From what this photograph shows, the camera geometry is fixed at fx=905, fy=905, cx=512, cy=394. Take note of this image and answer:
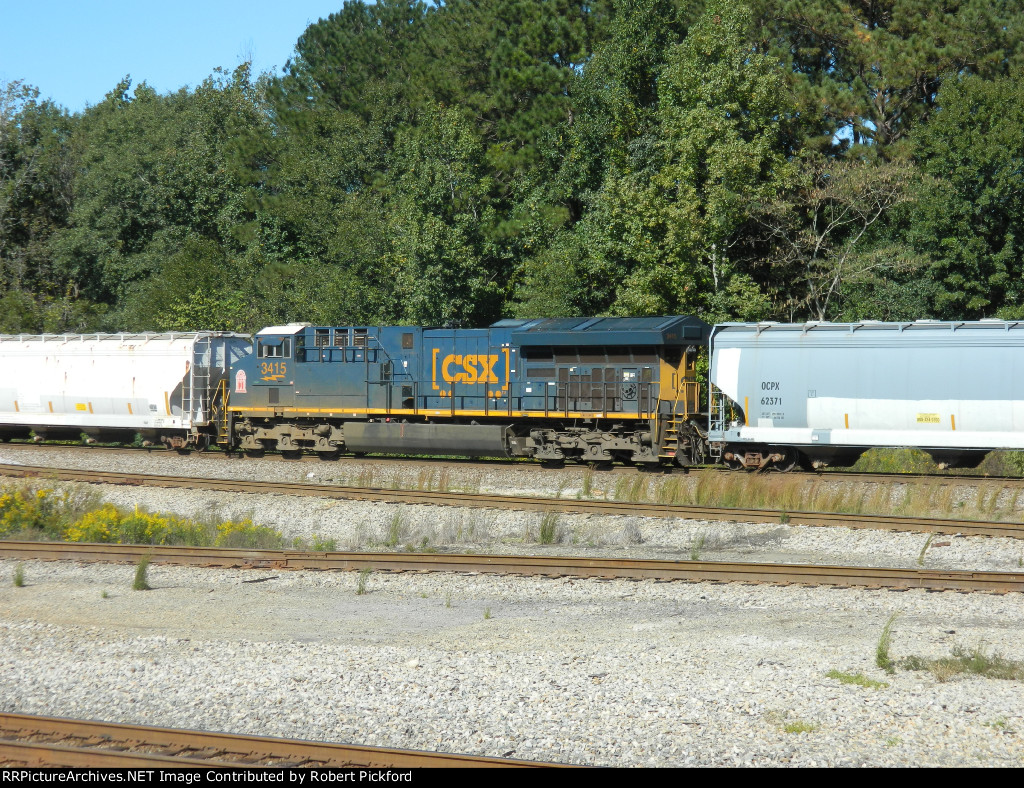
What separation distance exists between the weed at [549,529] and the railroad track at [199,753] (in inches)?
344

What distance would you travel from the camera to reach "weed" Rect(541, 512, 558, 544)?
1484 centimetres

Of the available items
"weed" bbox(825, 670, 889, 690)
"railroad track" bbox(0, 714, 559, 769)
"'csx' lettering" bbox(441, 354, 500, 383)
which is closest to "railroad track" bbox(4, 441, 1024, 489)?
"'csx' lettering" bbox(441, 354, 500, 383)

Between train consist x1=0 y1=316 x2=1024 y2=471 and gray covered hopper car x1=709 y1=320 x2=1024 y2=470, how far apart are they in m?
0.03

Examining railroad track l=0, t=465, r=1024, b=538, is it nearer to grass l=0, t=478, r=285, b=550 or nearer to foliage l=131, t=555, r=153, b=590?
grass l=0, t=478, r=285, b=550

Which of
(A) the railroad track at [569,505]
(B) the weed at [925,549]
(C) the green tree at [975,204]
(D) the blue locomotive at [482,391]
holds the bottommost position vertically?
(B) the weed at [925,549]

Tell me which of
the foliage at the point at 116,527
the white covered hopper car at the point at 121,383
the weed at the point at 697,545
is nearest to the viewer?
the weed at the point at 697,545

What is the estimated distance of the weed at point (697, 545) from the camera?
13.1 m

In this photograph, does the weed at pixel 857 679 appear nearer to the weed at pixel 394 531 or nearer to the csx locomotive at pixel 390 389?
the weed at pixel 394 531

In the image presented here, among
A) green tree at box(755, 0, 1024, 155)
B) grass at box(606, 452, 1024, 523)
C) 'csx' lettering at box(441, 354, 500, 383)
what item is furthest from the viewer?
green tree at box(755, 0, 1024, 155)

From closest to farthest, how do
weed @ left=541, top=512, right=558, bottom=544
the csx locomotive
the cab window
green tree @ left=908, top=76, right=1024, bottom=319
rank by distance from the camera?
weed @ left=541, top=512, right=558, bottom=544, the csx locomotive, the cab window, green tree @ left=908, top=76, right=1024, bottom=319

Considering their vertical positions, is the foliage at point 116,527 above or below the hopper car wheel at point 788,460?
below

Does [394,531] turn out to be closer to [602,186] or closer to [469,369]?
[469,369]

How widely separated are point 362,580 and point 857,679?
622 centimetres

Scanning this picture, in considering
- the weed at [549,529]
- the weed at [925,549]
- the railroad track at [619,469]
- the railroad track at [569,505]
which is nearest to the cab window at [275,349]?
the railroad track at [619,469]
